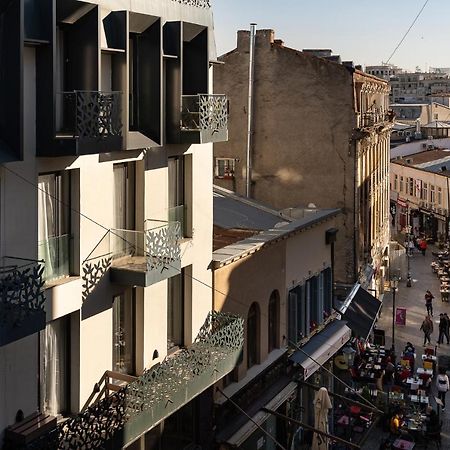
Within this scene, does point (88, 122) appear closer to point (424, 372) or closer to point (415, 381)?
point (415, 381)

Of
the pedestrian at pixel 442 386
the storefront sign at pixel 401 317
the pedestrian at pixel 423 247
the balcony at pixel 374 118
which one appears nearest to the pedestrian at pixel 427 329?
the storefront sign at pixel 401 317

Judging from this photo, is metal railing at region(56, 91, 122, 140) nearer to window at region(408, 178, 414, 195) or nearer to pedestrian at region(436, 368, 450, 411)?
pedestrian at region(436, 368, 450, 411)

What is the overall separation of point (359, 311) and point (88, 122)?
1921cm

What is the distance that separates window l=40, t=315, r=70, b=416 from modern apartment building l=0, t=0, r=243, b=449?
3cm

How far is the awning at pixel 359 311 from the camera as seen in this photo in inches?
1079

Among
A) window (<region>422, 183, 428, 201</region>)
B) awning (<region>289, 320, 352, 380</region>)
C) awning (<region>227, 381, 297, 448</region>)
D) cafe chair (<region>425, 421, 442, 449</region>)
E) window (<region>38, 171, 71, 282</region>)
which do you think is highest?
window (<region>38, 171, 71, 282</region>)

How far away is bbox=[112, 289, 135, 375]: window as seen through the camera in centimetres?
1448

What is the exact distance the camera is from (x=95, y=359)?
537 inches

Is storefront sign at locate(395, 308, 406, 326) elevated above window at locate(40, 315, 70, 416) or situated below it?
below

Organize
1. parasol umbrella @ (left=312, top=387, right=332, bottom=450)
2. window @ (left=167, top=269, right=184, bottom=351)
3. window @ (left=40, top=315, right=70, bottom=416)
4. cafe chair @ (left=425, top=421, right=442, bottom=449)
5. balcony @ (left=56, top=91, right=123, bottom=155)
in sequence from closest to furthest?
balcony @ (left=56, top=91, right=123, bottom=155), window @ (left=40, top=315, right=70, bottom=416), window @ (left=167, top=269, right=184, bottom=351), parasol umbrella @ (left=312, top=387, right=332, bottom=450), cafe chair @ (left=425, top=421, right=442, bottom=449)

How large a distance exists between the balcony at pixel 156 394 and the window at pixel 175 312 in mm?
341

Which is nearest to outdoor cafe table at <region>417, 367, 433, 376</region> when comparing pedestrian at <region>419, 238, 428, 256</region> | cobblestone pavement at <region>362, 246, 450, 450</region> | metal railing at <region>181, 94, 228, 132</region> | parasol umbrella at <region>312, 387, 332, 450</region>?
cobblestone pavement at <region>362, 246, 450, 450</region>

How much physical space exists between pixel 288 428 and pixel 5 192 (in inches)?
491

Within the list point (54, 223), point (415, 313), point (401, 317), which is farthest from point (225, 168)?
point (54, 223)
